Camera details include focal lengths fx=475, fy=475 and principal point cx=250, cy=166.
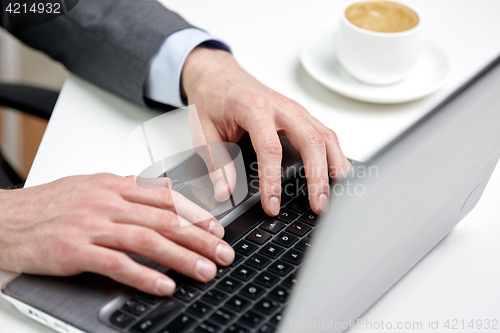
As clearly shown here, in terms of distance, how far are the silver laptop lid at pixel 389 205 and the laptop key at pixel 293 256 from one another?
0.23ft

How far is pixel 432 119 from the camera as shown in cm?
28

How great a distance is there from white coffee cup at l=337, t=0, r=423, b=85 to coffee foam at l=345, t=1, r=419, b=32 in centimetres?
1

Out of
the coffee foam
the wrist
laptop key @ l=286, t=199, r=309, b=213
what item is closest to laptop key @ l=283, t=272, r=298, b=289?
laptop key @ l=286, t=199, r=309, b=213

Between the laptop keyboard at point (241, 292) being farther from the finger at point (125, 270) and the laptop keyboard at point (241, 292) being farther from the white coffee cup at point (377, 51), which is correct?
the white coffee cup at point (377, 51)

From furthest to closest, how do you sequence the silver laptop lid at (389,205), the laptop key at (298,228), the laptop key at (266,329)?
the laptop key at (298,228) < the laptop key at (266,329) < the silver laptop lid at (389,205)

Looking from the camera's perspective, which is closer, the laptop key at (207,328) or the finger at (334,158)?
the laptop key at (207,328)

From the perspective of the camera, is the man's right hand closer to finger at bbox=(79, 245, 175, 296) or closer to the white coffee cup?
finger at bbox=(79, 245, 175, 296)

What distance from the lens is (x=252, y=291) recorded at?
0.40 m

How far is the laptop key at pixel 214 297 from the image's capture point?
0.40m

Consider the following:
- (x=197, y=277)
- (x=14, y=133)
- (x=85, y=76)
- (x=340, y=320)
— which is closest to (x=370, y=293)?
(x=340, y=320)

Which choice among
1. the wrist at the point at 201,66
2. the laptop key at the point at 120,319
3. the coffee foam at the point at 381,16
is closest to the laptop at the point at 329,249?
the laptop key at the point at 120,319

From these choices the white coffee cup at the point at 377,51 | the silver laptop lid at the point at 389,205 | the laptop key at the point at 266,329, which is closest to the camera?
the silver laptop lid at the point at 389,205

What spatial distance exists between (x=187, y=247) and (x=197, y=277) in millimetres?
43

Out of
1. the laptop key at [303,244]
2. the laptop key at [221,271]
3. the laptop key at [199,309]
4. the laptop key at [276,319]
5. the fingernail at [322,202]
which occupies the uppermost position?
the fingernail at [322,202]
